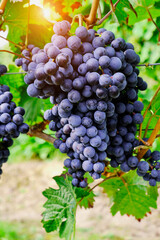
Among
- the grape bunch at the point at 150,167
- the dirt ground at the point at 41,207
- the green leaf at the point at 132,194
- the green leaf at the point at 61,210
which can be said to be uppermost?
the grape bunch at the point at 150,167

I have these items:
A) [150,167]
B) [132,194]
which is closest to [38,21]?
[150,167]

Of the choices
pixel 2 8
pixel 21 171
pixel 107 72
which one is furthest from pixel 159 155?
pixel 21 171

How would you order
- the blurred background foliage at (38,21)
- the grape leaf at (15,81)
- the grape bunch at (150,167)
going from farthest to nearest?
the grape leaf at (15,81) < the blurred background foliage at (38,21) < the grape bunch at (150,167)

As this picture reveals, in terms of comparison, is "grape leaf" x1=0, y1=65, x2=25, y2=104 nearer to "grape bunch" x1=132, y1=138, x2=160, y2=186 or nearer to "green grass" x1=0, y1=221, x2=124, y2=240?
"grape bunch" x1=132, y1=138, x2=160, y2=186

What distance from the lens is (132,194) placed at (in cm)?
112

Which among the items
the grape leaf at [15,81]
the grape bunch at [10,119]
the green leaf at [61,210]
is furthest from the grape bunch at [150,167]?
the grape leaf at [15,81]

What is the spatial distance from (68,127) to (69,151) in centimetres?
10

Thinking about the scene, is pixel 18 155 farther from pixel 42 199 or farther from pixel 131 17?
pixel 131 17

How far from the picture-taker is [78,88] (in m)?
0.63

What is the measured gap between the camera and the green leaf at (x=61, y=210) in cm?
83

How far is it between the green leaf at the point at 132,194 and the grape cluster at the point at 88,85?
361mm

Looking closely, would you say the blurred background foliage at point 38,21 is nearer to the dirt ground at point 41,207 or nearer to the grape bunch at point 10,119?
the grape bunch at point 10,119

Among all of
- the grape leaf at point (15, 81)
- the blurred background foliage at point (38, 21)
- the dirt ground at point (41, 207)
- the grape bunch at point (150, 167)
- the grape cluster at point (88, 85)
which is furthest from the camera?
the dirt ground at point (41, 207)

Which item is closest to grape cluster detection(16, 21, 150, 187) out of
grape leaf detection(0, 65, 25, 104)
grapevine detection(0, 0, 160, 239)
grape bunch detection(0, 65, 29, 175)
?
grapevine detection(0, 0, 160, 239)
